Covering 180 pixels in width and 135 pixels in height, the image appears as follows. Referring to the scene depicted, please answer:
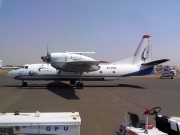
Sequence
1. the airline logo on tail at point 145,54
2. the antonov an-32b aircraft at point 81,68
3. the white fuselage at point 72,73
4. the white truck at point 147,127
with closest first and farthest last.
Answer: the white truck at point 147,127
the antonov an-32b aircraft at point 81,68
the white fuselage at point 72,73
the airline logo on tail at point 145,54

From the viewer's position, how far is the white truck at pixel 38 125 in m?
4.19

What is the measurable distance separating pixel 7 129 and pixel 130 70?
20.7 metres

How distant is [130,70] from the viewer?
78.4 feet

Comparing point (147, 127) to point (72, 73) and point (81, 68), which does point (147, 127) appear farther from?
point (72, 73)

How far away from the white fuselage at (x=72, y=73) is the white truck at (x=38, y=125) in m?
17.9

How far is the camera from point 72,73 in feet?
74.0

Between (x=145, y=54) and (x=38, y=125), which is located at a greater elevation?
(x=145, y=54)

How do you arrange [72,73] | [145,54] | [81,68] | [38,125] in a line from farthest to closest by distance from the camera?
1. [145,54]
2. [72,73]
3. [81,68]
4. [38,125]

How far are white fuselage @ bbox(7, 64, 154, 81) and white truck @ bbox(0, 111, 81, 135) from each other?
1790cm

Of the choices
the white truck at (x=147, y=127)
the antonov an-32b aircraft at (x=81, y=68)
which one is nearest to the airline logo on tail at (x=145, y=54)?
the antonov an-32b aircraft at (x=81, y=68)

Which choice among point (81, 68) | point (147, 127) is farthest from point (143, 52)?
point (147, 127)

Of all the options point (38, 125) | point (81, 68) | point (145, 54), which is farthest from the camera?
point (145, 54)

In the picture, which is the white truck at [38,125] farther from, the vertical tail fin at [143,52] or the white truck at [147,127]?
the vertical tail fin at [143,52]

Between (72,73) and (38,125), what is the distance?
18.3 meters
